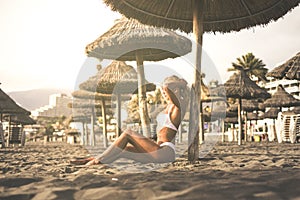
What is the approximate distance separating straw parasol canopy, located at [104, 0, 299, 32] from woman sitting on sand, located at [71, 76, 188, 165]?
229cm

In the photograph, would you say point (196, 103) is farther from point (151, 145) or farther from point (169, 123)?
point (151, 145)

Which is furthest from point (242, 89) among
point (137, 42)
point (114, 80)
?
point (137, 42)

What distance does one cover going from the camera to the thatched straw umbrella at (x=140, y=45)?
291 inches

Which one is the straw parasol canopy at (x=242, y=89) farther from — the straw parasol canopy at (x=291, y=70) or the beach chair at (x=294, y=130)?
the straw parasol canopy at (x=291, y=70)

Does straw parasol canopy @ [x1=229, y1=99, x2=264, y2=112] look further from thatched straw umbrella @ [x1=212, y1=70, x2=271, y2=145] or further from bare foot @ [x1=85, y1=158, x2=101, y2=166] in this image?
bare foot @ [x1=85, y1=158, x2=101, y2=166]

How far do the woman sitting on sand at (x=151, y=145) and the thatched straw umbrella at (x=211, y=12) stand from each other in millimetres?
2079

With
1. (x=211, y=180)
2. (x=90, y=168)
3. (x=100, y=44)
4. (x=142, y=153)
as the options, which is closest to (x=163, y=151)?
(x=142, y=153)

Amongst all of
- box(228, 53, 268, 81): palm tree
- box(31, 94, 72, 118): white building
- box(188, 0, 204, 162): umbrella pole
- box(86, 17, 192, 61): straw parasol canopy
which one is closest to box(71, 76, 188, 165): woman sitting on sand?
box(188, 0, 204, 162): umbrella pole

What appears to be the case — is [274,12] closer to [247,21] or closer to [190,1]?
[247,21]

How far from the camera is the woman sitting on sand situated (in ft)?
14.1

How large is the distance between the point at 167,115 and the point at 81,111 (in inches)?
620

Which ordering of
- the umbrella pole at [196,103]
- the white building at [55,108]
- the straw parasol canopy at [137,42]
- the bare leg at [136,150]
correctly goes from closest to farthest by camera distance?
the bare leg at [136,150]
the umbrella pole at [196,103]
the straw parasol canopy at [137,42]
the white building at [55,108]

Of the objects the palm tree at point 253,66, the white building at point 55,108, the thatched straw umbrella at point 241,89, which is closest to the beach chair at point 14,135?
the thatched straw umbrella at point 241,89

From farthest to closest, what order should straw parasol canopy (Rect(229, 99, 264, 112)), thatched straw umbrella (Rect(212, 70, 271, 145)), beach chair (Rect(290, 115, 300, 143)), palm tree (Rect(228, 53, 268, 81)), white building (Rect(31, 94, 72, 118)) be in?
white building (Rect(31, 94, 72, 118)) → palm tree (Rect(228, 53, 268, 81)) → straw parasol canopy (Rect(229, 99, 264, 112)) → thatched straw umbrella (Rect(212, 70, 271, 145)) → beach chair (Rect(290, 115, 300, 143))
